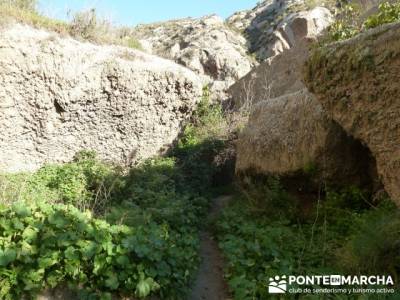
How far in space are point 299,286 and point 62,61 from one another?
749 cm

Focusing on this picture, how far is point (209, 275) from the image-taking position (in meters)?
5.75

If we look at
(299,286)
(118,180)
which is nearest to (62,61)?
(118,180)

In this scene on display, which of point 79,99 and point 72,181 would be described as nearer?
point 72,181

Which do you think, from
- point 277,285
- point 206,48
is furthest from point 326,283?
point 206,48

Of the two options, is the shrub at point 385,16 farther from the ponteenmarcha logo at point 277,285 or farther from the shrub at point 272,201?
the ponteenmarcha logo at point 277,285

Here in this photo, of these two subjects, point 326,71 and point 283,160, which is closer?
point 326,71

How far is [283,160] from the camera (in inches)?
304

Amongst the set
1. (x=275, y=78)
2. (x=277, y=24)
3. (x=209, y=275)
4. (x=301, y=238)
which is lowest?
(x=209, y=275)

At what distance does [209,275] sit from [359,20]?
8.39 m

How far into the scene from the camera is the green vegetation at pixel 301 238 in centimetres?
472

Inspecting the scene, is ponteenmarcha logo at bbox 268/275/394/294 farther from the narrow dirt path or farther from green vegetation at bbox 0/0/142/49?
green vegetation at bbox 0/0/142/49

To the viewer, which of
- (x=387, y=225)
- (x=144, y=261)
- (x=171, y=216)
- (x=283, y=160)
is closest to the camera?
(x=144, y=261)

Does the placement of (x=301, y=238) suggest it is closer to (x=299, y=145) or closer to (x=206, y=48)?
(x=299, y=145)

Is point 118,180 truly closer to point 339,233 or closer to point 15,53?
point 15,53
